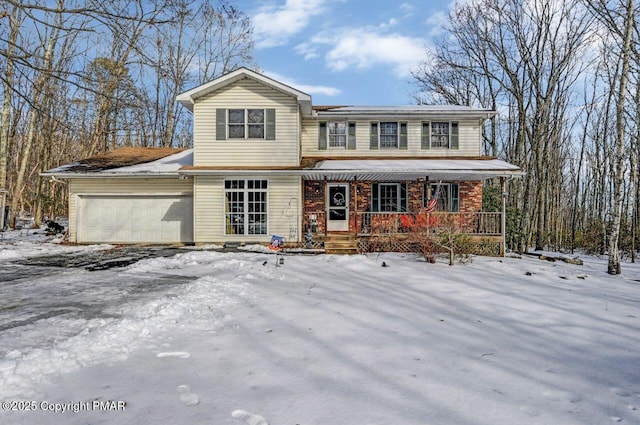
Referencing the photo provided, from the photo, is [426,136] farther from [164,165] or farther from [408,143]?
[164,165]

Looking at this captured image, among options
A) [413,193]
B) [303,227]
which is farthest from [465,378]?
[413,193]

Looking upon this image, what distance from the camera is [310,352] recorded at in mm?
4094

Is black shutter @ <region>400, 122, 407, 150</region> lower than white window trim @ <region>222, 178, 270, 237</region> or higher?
higher

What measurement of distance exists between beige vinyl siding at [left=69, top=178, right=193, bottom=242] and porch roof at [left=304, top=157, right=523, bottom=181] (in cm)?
522

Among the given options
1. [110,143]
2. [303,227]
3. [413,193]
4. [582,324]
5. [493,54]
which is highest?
[493,54]

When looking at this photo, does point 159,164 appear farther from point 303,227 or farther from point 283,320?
point 283,320

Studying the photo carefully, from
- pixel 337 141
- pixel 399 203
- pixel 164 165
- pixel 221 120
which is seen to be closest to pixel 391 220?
pixel 399 203

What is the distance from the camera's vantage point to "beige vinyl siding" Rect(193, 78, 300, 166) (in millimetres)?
13797

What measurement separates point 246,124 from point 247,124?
0.04 metres

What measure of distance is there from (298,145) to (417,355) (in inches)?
424

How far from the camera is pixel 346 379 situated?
345 cm

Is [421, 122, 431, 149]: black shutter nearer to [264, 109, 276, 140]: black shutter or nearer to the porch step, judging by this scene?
the porch step

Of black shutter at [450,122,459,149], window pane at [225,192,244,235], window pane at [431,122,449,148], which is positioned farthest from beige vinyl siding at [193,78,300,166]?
black shutter at [450,122,459,149]

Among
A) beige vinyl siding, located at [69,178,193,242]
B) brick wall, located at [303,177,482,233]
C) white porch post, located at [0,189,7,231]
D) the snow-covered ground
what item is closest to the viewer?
the snow-covered ground
